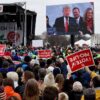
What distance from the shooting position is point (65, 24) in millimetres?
46750

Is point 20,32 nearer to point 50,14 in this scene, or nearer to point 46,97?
point 50,14

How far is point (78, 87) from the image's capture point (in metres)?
8.32

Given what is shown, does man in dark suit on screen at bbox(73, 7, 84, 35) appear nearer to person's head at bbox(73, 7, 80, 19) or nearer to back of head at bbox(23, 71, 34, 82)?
person's head at bbox(73, 7, 80, 19)

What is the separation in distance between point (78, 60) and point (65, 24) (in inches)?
1465

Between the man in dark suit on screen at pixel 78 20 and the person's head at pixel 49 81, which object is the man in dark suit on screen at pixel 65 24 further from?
the person's head at pixel 49 81

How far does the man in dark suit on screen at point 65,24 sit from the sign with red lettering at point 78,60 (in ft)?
119

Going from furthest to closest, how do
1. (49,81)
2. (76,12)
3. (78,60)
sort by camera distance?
1. (76,12)
2. (78,60)
3. (49,81)

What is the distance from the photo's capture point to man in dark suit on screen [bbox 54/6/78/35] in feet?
151

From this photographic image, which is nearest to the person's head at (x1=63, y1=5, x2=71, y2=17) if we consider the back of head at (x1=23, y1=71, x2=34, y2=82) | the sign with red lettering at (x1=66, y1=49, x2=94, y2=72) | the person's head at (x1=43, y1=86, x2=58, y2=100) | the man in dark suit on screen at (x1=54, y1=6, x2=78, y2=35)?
→ the man in dark suit on screen at (x1=54, y1=6, x2=78, y2=35)

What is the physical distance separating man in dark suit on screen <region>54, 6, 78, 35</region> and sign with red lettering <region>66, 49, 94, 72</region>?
119ft

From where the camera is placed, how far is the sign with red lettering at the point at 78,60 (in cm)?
953

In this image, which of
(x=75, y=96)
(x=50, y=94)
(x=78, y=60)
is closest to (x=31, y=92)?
(x=50, y=94)

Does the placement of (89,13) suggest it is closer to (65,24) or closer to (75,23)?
(75,23)

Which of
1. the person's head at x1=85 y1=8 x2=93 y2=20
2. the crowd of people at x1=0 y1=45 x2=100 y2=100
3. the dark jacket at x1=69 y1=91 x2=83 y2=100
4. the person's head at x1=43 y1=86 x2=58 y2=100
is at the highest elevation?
the person's head at x1=85 y1=8 x2=93 y2=20
